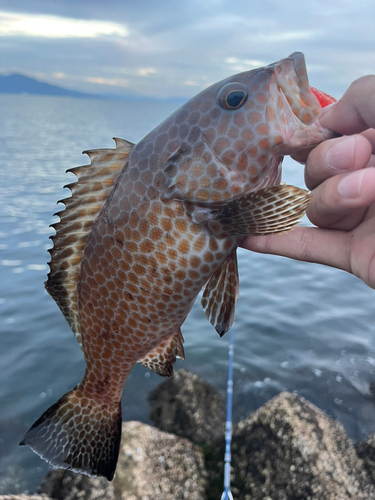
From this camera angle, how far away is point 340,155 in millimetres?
Result: 2152

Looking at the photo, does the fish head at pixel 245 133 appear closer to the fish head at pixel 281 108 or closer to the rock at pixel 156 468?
the fish head at pixel 281 108

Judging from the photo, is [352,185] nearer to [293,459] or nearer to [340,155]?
[340,155]

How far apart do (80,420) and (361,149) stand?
2.58 meters

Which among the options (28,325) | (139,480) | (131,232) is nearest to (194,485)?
(139,480)

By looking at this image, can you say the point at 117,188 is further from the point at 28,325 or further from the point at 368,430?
the point at 28,325

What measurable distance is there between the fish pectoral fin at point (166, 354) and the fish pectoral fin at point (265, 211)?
3.43 feet

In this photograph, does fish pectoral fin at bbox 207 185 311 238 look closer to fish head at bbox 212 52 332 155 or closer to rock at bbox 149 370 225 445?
fish head at bbox 212 52 332 155

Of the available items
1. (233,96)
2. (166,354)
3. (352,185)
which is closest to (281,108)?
(233,96)

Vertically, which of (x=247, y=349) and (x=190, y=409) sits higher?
(x=190, y=409)

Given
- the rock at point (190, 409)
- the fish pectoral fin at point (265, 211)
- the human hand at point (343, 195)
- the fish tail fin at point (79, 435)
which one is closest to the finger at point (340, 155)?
the human hand at point (343, 195)

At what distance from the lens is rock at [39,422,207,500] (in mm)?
4141

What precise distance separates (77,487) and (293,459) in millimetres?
2324

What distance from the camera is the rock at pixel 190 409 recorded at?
5344 mm

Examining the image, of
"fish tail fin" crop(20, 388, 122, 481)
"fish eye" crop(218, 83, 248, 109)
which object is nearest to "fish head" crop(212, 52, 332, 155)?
"fish eye" crop(218, 83, 248, 109)
